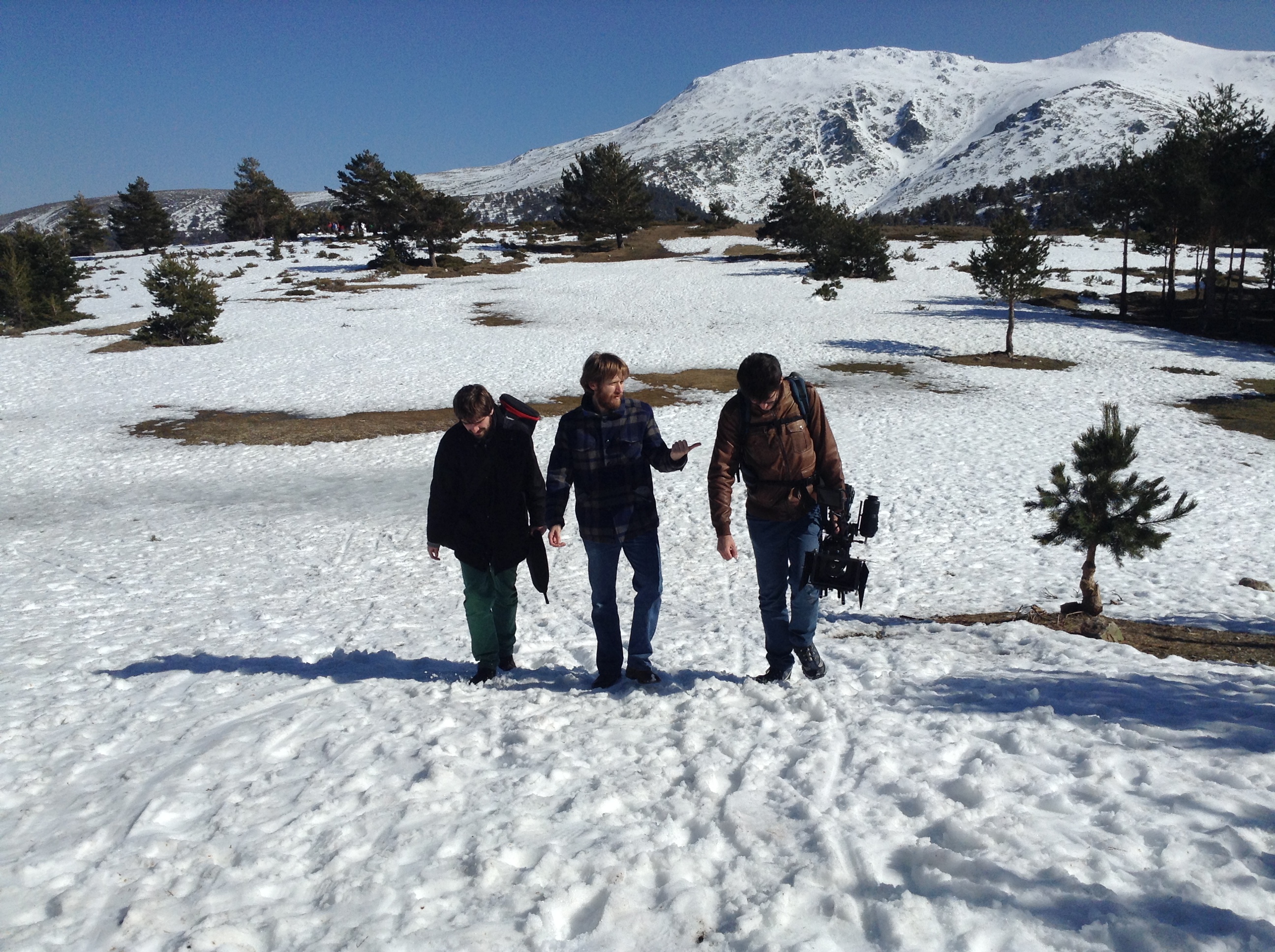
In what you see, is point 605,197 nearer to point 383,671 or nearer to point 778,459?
point 383,671

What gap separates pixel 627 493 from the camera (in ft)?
17.3

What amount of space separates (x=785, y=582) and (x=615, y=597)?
130 centimetres

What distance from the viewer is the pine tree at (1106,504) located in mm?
8320

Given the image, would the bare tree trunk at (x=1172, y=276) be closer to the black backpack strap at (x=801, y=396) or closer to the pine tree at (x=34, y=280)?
A: the black backpack strap at (x=801, y=396)

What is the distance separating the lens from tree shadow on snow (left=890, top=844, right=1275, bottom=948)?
2.65m

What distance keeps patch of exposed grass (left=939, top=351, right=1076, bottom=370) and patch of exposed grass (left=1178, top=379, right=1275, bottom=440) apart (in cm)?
543

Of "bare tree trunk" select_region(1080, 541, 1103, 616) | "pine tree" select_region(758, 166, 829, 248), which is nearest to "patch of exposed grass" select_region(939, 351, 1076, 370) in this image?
"bare tree trunk" select_region(1080, 541, 1103, 616)

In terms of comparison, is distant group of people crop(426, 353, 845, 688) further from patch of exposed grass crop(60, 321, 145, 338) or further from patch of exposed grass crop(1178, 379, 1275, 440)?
patch of exposed grass crop(60, 321, 145, 338)

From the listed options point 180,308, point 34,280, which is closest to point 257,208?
point 34,280

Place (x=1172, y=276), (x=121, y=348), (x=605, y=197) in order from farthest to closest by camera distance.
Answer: (x=605, y=197)
(x=1172, y=276)
(x=121, y=348)

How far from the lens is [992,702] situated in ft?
17.2

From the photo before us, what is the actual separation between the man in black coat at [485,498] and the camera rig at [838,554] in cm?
208

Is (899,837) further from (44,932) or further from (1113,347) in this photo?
(1113,347)

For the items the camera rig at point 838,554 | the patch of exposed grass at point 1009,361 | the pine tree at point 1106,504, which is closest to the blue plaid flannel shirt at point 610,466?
the camera rig at point 838,554
